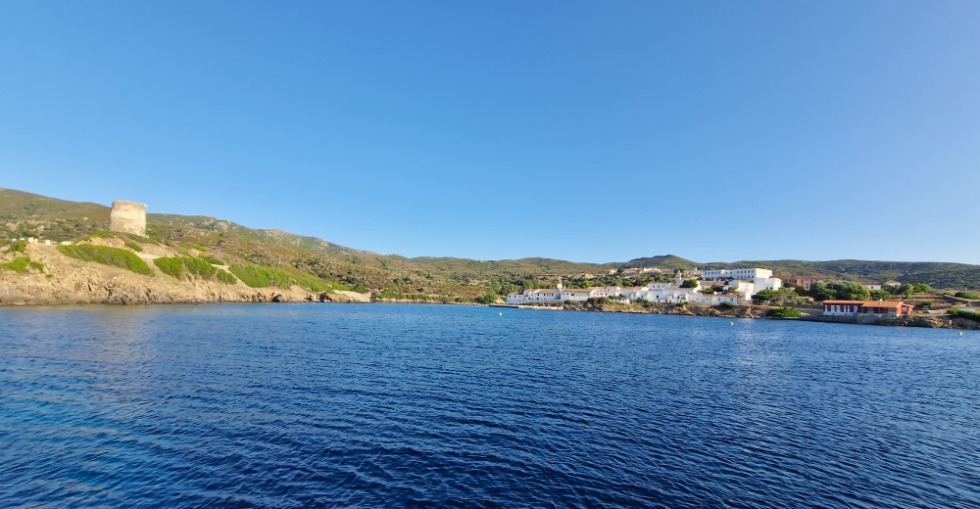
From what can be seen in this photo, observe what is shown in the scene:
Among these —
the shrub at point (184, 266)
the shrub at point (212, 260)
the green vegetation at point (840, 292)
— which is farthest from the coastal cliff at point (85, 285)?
the green vegetation at point (840, 292)

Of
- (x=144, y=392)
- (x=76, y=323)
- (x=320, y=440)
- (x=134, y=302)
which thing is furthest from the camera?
(x=134, y=302)

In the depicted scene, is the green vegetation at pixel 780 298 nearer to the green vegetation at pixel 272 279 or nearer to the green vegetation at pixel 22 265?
the green vegetation at pixel 272 279

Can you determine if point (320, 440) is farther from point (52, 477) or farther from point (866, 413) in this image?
point (866, 413)

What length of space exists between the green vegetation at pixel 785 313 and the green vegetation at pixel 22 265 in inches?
8114

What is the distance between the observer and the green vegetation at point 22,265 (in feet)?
292

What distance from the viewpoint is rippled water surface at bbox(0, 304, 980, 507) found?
1550 cm

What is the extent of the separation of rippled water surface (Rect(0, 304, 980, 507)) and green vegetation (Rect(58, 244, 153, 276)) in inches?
3186

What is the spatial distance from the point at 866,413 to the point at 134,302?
137186mm

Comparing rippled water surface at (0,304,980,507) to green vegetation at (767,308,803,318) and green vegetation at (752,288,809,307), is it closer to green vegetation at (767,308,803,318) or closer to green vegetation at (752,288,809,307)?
green vegetation at (767,308,803,318)

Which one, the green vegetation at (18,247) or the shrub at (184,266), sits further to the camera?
the shrub at (184,266)

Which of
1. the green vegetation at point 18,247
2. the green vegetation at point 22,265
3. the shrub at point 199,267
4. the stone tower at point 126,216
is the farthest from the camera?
the stone tower at point 126,216

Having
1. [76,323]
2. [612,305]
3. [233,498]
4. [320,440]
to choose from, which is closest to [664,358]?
[320,440]

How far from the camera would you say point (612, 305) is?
18862cm

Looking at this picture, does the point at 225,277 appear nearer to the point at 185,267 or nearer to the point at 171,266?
the point at 185,267
